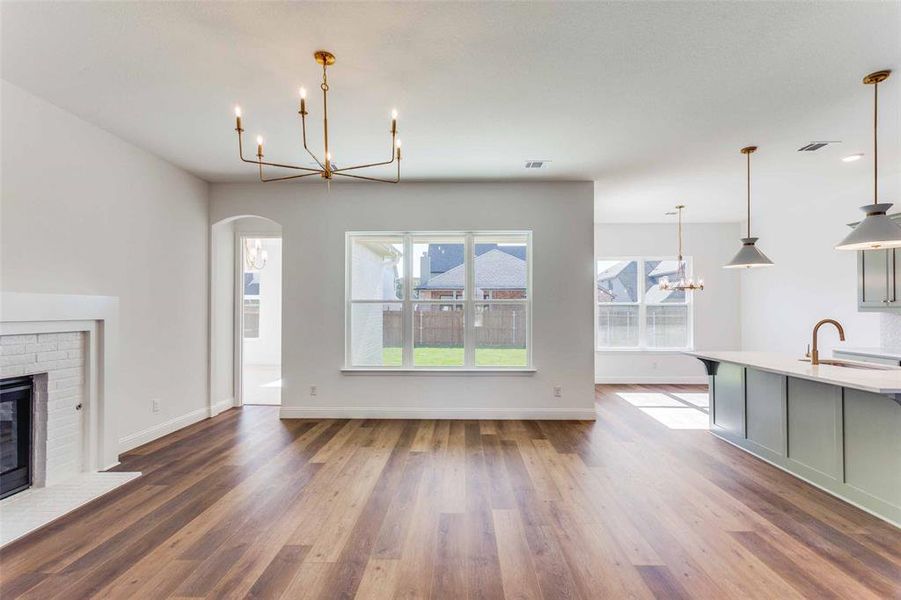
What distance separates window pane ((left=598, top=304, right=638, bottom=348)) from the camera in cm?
741

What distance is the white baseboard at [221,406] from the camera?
16.7ft

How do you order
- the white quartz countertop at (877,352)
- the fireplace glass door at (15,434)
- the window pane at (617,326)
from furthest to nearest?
the window pane at (617,326) → the white quartz countertop at (877,352) → the fireplace glass door at (15,434)

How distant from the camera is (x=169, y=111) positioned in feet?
10.5

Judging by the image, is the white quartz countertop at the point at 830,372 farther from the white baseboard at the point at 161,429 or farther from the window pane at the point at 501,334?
the white baseboard at the point at 161,429

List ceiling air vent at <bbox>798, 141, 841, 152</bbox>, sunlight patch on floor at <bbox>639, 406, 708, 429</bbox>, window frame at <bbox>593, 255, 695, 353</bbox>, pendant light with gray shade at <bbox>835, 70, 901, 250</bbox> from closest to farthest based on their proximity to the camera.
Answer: pendant light with gray shade at <bbox>835, 70, 901, 250</bbox> → ceiling air vent at <bbox>798, 141, 841, 152</bbox> → sunlight patch on floor at <bbox>639, 406, 708, 429</bbox> → window frame at <bbox>593, 255, 695, 353</bbox>

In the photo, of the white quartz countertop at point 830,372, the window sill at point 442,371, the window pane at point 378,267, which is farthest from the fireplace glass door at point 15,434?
the white quartz countertop at point 830,372

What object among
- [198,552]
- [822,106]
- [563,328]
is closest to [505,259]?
[563,328]

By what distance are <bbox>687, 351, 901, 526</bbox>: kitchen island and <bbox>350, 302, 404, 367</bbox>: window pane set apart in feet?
11.5

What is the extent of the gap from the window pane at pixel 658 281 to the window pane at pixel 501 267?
3415 millimetres

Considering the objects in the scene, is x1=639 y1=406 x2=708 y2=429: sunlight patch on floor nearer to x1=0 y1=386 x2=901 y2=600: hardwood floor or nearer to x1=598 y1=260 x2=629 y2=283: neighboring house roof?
x1=0 y1=386 x2=901 y2=600: hardwood floor

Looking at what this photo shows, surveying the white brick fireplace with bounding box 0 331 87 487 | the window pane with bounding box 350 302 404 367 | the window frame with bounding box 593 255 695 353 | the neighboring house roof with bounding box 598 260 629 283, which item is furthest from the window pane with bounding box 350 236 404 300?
the neighboring house roof with bounding box 598 260 629 283

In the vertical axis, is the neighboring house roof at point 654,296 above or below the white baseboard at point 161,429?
above

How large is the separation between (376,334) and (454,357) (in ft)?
3.31

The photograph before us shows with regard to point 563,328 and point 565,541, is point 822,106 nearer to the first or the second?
point 563,328
